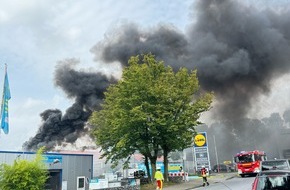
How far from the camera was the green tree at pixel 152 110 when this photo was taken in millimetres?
27797

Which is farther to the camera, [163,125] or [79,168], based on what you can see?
[79,168]

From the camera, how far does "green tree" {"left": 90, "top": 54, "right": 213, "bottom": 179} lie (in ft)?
91.2

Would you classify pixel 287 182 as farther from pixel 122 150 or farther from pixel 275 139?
pixel 275 139

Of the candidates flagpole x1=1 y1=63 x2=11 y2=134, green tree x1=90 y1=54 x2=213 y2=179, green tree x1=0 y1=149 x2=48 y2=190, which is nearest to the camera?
green tree x1=0 y1=149 x2=48 y2=190

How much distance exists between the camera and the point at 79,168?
35.2 meters

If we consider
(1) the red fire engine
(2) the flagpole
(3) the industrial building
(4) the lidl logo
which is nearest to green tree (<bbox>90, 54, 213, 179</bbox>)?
(3) the industrial building

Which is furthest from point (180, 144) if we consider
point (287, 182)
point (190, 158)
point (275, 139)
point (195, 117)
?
point (275, 139)

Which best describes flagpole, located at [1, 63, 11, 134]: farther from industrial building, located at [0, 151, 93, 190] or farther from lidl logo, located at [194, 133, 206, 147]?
lidl logo, located at [194, 133, 206, 147]

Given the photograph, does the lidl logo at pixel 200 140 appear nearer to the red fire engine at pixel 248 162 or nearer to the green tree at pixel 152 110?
the red fire engine at pixel 248 162

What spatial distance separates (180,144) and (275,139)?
73.4 metres

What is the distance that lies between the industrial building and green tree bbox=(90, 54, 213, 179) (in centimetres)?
530

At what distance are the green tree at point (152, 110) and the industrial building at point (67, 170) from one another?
5.30 m

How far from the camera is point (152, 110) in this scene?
28.2 m

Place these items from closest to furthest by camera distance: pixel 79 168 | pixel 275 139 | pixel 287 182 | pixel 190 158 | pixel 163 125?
pixel 287 182 < pixel 163 125 < pixel 79 168 < pixel 190 158 < pixel 275 139
